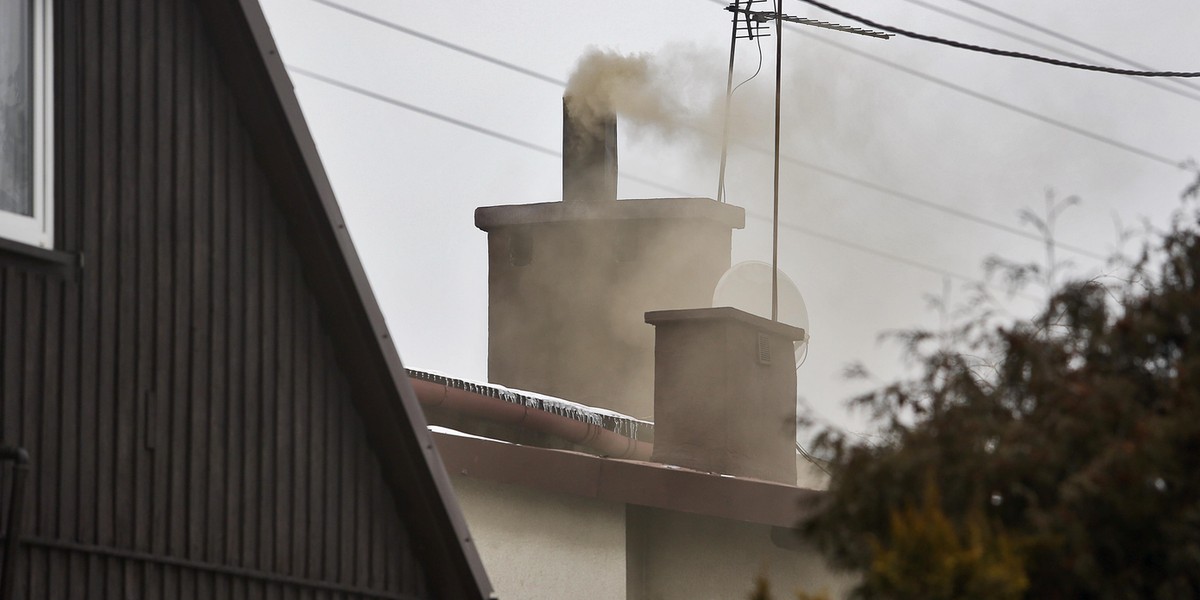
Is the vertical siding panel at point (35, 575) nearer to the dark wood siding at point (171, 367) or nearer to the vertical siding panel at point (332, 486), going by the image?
the dark wood siding at point (171, 367)

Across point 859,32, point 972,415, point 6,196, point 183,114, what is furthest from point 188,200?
point 859,32

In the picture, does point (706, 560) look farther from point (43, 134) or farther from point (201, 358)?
point (43, 134)

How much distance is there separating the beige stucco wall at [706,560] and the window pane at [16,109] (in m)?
6.14

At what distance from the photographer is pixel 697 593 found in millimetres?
11008

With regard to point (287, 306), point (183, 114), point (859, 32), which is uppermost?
point (859, 32)

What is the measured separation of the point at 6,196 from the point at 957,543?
3.80 metres

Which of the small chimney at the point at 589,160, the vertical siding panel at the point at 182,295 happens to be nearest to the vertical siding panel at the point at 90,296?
the vertical siding panel at the point at 182,295

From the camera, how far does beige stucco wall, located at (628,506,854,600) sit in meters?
11.0

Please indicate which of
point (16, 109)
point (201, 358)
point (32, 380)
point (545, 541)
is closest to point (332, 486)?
point (201, 358)

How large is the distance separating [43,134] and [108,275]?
Answer: 0.58m

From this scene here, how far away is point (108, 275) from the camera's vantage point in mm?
6055

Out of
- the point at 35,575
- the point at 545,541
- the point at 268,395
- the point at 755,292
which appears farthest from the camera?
the point at 755,292

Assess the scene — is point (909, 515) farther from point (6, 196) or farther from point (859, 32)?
point (859, 32)

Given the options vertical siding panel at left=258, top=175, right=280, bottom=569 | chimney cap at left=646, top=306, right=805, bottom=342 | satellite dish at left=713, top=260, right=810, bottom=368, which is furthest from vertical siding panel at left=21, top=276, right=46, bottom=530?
satellite dish at left=713, top=260, right=810, bottom=368
